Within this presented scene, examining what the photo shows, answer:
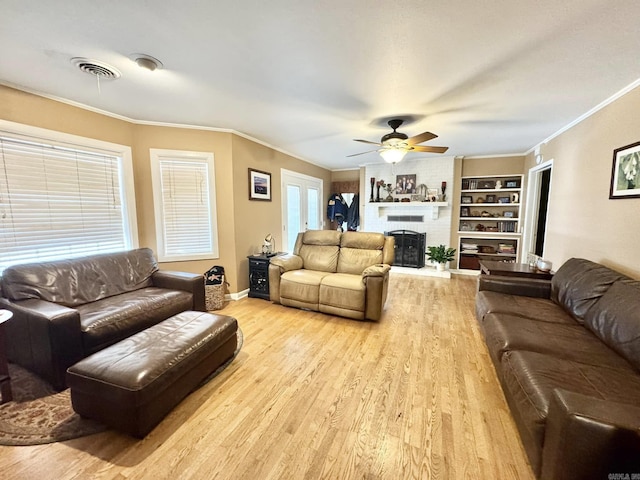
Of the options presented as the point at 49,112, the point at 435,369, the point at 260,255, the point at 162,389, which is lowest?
the point at 435,369

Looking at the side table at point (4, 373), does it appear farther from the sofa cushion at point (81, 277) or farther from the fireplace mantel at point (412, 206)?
the fireplace mantel at point (412, 206)

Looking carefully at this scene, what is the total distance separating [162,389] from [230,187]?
104 inches

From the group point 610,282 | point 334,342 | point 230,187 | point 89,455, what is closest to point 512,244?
point 610,282

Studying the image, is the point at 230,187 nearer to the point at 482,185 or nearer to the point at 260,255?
the point at 260,255

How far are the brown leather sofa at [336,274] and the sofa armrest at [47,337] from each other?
2.04 metres

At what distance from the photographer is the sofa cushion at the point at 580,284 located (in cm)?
206

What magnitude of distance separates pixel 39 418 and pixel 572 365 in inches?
126

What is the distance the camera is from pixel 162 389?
158 cm

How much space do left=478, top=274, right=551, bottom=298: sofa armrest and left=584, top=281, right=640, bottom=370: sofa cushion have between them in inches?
26.0

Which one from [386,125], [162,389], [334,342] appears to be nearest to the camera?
[162,389]

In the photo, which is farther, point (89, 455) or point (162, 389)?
point (162, 389)

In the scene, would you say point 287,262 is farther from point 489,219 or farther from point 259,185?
point 489,219

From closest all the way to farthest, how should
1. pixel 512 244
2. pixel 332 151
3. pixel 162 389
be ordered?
pixel 162 389, pixel 332 151, pixel 512 244

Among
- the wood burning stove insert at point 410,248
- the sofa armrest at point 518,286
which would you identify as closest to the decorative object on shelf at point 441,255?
the wood burning stove insert at point 410,248
